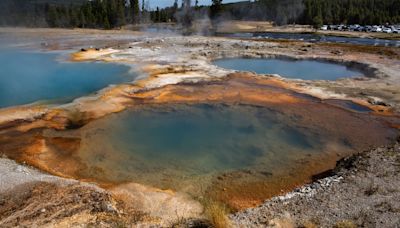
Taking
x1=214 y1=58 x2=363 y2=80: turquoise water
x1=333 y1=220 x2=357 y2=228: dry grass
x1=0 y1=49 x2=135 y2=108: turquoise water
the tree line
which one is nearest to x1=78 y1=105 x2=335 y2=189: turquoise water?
x1=333 y1=220 x2=357 y2=228: dry grass

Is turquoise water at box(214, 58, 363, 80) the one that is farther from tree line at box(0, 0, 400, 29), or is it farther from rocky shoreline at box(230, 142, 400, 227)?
tree line at box(0, 0, 400, 29)

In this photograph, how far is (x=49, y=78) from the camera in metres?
20.2

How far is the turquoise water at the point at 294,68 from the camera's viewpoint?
23484 mm

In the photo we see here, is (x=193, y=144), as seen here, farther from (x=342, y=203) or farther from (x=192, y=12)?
(x=192, y=12)

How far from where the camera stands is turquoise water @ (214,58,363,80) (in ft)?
77.0

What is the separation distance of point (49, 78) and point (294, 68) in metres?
17.2

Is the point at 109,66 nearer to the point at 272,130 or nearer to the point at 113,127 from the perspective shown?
the point at 113,127

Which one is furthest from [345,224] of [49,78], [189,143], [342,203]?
[49,78]

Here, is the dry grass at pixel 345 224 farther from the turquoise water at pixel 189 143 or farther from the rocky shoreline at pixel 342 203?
the turquoise water at pixel 189 143

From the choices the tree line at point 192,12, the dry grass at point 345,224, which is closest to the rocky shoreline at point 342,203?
the dry grass at point 345,224

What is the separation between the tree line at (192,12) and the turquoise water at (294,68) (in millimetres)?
38179

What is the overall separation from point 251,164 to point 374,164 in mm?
3234

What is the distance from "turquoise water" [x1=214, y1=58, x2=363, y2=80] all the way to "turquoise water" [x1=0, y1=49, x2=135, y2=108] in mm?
9274

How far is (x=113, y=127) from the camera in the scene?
496 inches
